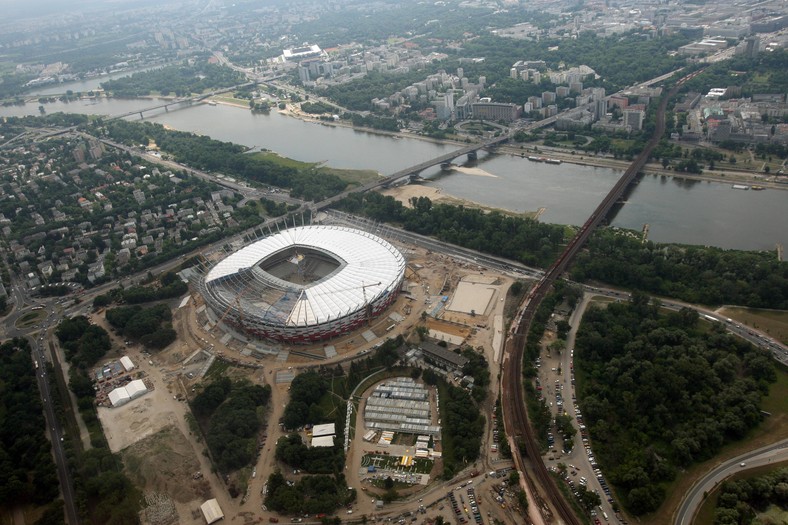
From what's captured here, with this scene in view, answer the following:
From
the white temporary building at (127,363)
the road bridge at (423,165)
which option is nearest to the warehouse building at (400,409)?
the white temporary building at (127,363)

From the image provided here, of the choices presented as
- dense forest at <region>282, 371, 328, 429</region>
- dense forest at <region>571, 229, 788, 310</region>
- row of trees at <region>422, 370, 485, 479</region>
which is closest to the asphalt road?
dense forest at <region>571, 229, 788, 310</region>

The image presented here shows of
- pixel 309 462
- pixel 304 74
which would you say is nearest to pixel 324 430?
pixel 309 462

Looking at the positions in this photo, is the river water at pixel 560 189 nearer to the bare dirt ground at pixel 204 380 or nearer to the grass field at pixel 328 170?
the grass field at pixel 328 170

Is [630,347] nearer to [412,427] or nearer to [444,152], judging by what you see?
[412,427]

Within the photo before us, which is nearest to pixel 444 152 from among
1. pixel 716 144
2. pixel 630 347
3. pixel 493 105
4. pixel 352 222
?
pixel 493 105

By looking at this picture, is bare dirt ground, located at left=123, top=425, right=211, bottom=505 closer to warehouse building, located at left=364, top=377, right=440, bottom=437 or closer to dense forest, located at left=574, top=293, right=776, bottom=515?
warehouse building, located at left=364, top=377, right=440, bottom=437
